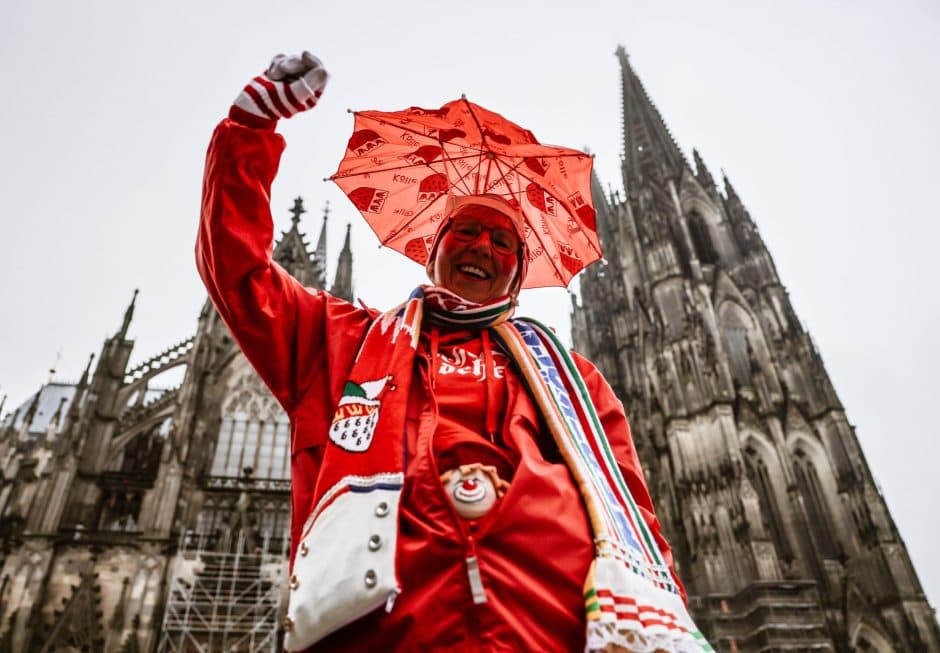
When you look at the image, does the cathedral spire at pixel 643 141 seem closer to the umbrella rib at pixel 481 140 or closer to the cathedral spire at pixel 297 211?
the cathedral spire at pixel 297 211

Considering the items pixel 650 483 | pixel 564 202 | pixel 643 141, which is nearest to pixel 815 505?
pixel 650 483

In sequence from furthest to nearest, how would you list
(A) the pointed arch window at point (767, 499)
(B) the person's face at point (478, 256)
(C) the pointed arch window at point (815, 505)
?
(C) the pointed arch window at point (815, 505) < (A) the pointed arch window at point (767, 499) < (B) the person's face at point (478, 256)

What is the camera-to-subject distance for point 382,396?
1.83 m

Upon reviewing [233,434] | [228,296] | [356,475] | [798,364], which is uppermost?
[798,364]

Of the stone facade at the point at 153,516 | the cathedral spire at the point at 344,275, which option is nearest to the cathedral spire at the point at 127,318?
the stone facade at the point at 153,516

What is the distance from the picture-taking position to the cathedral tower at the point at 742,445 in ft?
66.5

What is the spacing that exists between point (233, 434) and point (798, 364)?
2242cm

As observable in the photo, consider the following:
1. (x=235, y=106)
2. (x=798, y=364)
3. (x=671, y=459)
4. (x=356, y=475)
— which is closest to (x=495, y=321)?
(x=356, y=475)

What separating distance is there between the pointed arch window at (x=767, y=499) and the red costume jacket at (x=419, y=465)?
22.6 m

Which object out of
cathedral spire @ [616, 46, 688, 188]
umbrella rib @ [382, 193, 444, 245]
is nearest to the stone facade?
umbrella rib @ [382, 193, 444, 245]

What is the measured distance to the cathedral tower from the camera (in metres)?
20.3

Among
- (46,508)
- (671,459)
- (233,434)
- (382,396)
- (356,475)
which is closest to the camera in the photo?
(356,475)

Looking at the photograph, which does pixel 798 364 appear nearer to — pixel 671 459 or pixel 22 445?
pixel 671 459

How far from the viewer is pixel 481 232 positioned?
8.57ft
